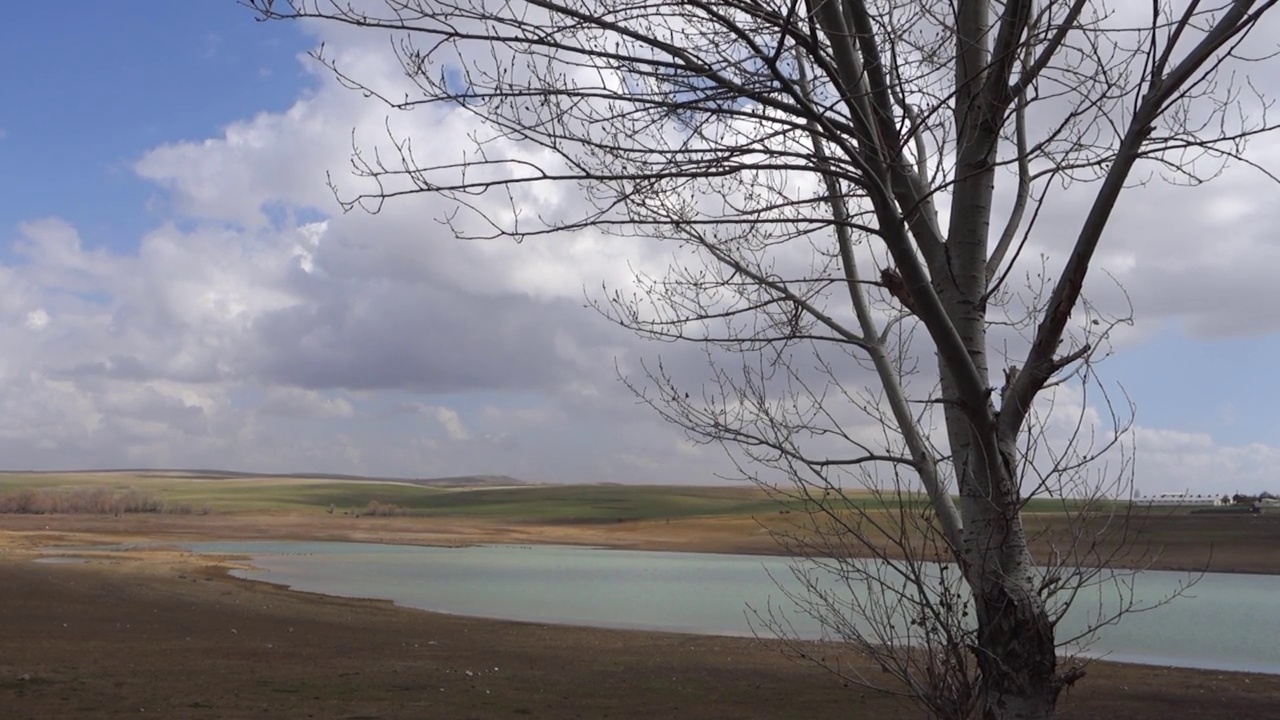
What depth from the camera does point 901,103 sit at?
3.78 metres

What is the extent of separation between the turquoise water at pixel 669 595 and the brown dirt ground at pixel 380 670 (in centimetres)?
147

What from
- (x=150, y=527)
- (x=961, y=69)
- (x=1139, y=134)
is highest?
(x=961, y=69)

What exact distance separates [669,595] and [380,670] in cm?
1799

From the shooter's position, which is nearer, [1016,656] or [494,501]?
[1016,656]

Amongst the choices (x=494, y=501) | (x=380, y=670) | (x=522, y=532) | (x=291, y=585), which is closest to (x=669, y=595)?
(x=291, y=585)

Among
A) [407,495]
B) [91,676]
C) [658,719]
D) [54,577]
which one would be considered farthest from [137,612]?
[407,495]

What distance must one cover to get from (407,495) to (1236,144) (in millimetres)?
139275

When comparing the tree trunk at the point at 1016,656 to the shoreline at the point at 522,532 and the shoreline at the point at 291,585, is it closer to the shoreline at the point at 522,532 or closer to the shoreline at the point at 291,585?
the shoreline at the point at 291,585

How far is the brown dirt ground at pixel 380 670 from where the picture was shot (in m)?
12.2

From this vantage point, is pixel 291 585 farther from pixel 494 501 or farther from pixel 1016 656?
pixel 494 501

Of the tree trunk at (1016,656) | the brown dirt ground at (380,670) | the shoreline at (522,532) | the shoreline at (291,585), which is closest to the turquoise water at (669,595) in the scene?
the shoreline at (291,585)

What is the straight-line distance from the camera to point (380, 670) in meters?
15.3

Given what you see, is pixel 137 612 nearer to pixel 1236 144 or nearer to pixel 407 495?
pixel 1236 144

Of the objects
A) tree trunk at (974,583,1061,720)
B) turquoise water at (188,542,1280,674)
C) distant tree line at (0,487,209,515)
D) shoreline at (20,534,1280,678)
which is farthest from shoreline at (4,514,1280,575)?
tree trunk at (974,583,1061,720)
